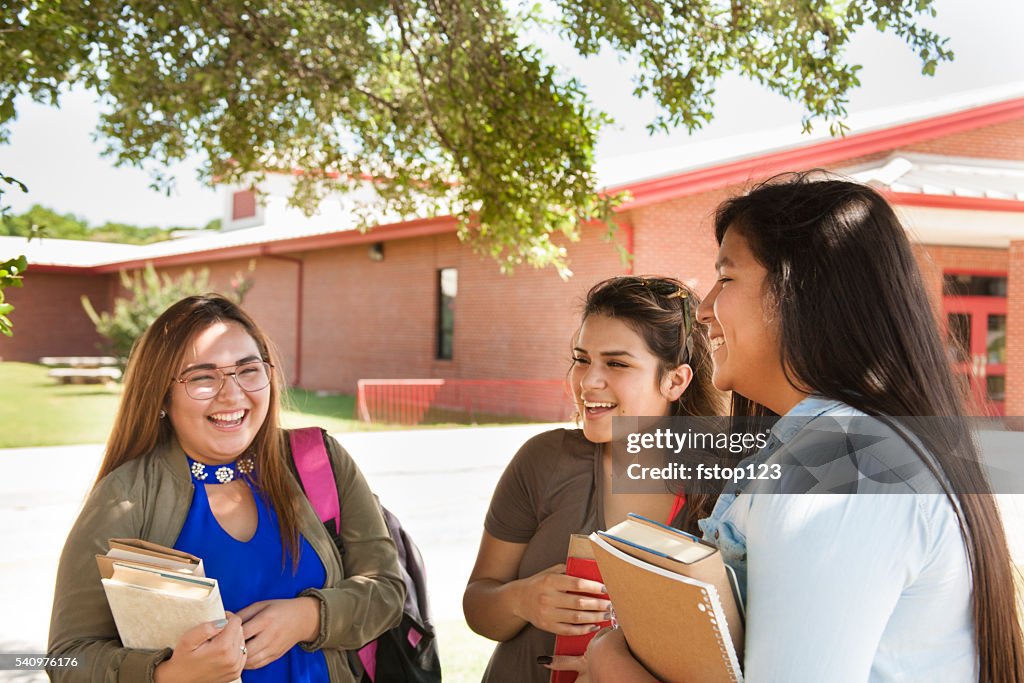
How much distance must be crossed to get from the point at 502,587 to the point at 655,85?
3862 millimetres

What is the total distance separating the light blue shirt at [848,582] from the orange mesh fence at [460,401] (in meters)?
14.2

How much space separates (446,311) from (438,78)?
43.1ft

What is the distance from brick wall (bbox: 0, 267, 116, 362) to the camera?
31.5 meters

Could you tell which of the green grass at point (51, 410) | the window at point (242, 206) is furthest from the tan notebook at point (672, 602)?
the window at point (242, 206)

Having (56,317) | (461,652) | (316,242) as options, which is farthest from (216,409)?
(56,317)

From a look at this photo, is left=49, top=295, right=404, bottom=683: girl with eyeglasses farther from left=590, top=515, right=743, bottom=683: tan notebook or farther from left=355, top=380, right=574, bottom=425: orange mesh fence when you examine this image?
left=355, top=380, right=574, bottom=425: orange mesh fence

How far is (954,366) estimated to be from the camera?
140 centimetres

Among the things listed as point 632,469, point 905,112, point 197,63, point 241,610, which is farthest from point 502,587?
point 905,112

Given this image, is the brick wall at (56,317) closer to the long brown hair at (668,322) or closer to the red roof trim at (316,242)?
the red roof trim at (316,242)

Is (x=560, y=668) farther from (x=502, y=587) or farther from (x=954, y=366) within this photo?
(x=954, y=366)

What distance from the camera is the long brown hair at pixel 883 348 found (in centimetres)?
125

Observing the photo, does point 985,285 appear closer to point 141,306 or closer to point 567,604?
point 567,604

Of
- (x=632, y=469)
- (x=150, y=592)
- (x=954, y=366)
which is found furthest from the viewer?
(x=632, y=469)

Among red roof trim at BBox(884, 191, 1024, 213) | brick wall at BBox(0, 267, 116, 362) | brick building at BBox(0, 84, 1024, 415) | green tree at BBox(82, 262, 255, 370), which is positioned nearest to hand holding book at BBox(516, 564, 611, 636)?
brick building at BBox(0, 84, 1024, 415)
